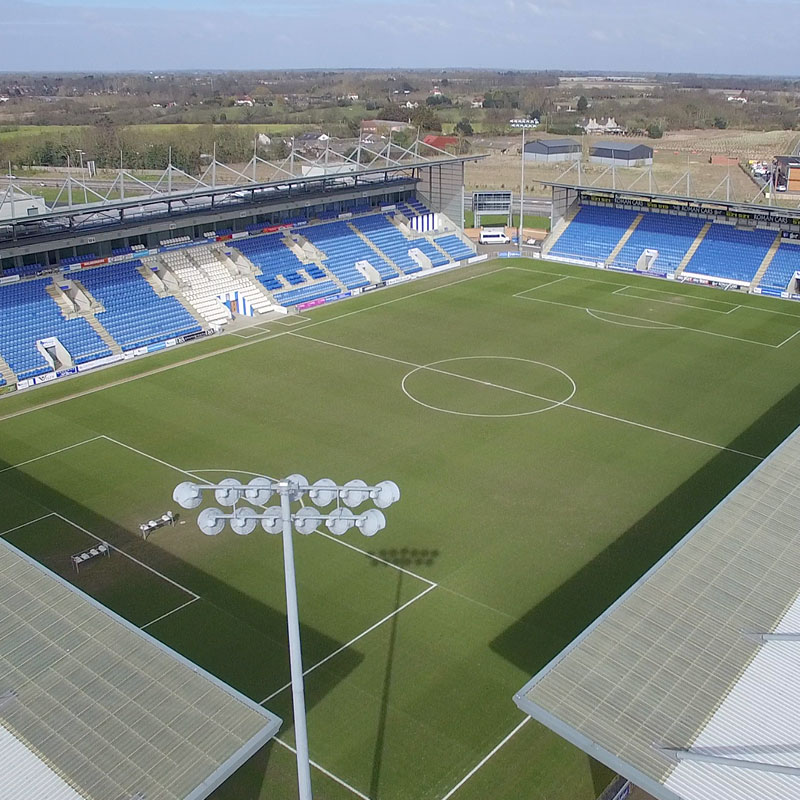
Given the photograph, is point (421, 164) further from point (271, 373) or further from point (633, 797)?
point (633, 797)

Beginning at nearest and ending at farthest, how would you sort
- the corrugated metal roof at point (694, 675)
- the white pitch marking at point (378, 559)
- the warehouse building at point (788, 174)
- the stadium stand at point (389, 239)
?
the corrugated metal roof at point (694, 675) → the white pitch marking at point (378, 559) → the warehouse building at point (788, 174) → the stadium stand at point (389, 239)

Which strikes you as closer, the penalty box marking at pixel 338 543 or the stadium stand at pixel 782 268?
the penalty box marking at pixel 338 543

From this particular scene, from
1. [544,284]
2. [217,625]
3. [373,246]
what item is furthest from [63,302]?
[544,284]

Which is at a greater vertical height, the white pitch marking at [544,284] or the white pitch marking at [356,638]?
the white pitch marking at [544,284]

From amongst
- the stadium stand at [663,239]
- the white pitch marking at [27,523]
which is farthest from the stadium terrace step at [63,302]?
the stadium stand at [663,239]

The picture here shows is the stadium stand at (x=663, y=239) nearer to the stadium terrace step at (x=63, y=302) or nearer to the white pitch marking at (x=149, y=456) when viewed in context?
the stadium terrace step at (x=63, y=302)

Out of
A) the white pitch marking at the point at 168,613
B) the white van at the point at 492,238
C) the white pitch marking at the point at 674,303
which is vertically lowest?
the white pitch marking at the point at 168,613

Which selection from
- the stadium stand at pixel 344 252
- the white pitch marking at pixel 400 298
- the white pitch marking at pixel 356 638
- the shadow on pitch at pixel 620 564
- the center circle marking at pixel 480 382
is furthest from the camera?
the stadium stand at pixel 344 252
